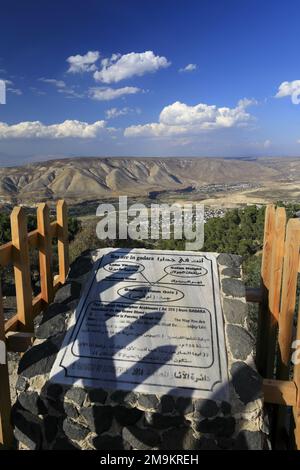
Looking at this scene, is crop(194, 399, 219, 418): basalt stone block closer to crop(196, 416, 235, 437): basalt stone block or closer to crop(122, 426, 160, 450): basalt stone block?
crop(196, 416, 235, 437): basalt stone block

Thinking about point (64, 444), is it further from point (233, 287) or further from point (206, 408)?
point (233, 287)

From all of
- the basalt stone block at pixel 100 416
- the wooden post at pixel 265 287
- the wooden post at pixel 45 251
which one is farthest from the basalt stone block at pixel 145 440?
the wooden post at pixel 45 251

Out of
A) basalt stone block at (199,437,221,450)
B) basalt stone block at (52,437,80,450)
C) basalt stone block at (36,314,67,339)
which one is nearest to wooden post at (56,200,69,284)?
basalt stone block at (36,314,67,339)

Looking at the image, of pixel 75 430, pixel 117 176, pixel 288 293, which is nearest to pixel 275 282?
pixel 288 293

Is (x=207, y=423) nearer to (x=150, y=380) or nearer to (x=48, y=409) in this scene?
(x=150, y=380)

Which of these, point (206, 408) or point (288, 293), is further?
point (288, 293)

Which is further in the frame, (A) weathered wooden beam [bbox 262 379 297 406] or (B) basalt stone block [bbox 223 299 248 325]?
(B) basalt stone block [bbox 223 299 248 325]

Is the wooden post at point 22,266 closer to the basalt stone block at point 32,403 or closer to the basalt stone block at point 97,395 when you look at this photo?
the basalt stone block at point 32,403
